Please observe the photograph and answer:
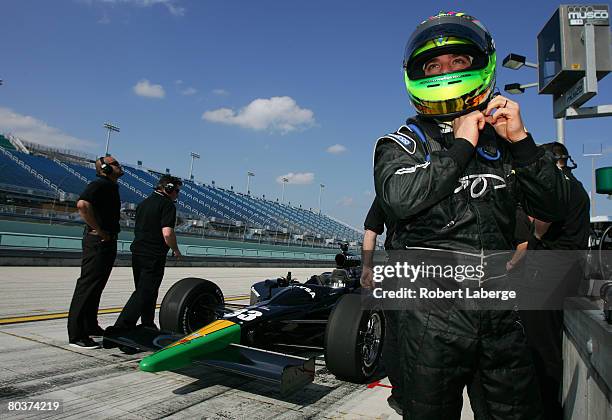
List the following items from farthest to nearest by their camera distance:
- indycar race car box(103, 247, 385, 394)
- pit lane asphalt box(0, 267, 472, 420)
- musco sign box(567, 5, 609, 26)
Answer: musco sign box(567, 5, 609, 26) → indycar race car box(103, 247, 385, 394) → pit lane asphalt box(0, 267, 472, 420)

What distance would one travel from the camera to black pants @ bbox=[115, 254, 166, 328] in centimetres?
Result: 422

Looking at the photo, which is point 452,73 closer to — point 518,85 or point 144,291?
point 144,291

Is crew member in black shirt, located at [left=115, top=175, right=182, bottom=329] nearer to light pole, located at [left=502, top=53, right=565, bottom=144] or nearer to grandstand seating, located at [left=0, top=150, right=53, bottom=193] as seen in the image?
light pole, located at [left=502, top=53, right=565, bottom=144]

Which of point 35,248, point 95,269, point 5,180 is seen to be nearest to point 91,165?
point 5,180

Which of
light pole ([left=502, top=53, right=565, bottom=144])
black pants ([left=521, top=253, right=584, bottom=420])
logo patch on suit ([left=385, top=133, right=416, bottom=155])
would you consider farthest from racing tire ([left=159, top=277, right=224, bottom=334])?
light pole ([left=502, top=53, right=565, bottom=144])

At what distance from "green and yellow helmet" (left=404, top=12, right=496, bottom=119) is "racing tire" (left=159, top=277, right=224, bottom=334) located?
118 inches

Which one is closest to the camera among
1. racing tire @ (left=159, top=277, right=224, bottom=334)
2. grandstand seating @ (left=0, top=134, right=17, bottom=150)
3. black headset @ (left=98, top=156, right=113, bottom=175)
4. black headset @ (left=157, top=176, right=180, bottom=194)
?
racing tire @ (left=159, top=277, right=224, bottom=334)

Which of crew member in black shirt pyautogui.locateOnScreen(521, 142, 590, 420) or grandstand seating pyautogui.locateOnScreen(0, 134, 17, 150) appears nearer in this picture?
crew member in black shirt pyautogui.locateOnScreen(521, 142, 590, 420)

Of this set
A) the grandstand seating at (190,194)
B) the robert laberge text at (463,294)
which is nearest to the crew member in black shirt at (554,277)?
the robert laberge text at (463,294)

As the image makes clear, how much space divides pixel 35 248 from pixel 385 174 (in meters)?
14.6

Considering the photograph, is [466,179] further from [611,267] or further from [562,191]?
[611,267]

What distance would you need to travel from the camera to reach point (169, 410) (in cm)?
270

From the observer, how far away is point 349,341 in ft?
10.8

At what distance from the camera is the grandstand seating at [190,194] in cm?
3316
